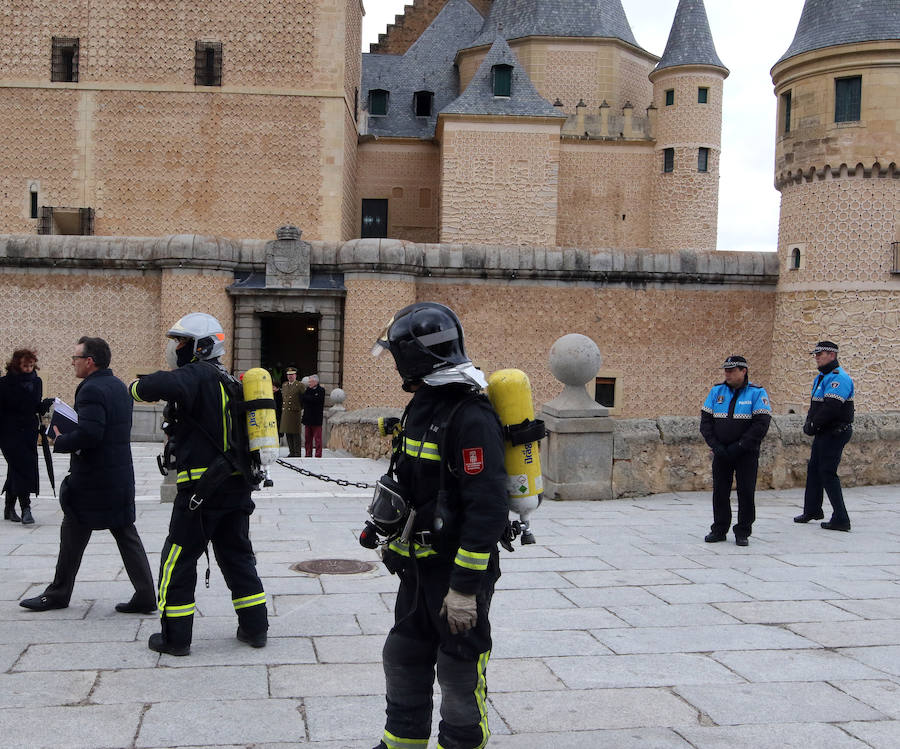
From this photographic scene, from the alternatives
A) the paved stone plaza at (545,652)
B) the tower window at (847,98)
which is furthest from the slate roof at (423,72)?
the paved stone plaza at (545,652)

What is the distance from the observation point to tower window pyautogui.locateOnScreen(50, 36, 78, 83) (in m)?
28.7

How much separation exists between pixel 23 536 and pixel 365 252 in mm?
13628

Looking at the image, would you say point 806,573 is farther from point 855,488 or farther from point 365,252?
point 365,252

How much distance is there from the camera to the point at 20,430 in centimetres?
878

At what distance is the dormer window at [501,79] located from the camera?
3200cm

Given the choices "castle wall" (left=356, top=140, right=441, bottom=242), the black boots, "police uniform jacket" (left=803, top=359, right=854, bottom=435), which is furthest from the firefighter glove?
"castle wall" (left=356, top=140, right=441, bottom=242)

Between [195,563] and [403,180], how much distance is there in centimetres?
3138

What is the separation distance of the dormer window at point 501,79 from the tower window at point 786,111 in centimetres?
1117

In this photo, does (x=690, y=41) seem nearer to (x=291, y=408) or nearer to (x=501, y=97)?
(x=501, y=97)

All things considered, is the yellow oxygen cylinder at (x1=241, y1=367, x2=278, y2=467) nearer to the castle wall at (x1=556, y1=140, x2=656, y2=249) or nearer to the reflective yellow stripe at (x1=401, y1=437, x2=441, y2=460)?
the reflective yellow stripe at (x1=401, y1=437, x2=441, y2=460)

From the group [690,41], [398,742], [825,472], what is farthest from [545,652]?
[690,41]

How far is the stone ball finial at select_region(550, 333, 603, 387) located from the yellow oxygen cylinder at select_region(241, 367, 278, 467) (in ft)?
18.5

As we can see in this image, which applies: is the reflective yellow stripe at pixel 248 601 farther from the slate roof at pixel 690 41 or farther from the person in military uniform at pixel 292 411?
the slate roof at pixel 690 41

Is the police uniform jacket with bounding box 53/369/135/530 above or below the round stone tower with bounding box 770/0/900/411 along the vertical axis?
below
